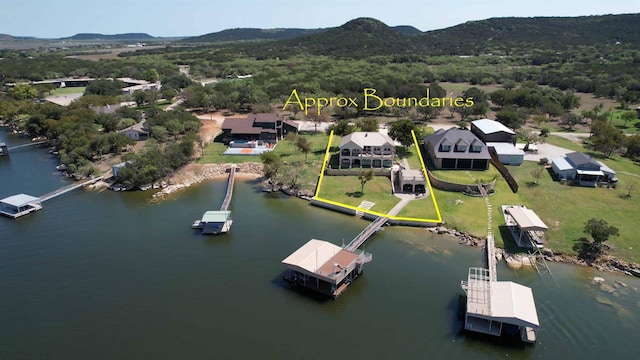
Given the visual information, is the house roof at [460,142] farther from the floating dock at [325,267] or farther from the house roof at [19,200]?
the house roof at [19,200]

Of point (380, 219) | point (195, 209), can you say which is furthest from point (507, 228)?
point (195, 209)

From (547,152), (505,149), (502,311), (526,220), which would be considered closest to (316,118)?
(505,149)

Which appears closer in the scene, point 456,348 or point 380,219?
point 456,348

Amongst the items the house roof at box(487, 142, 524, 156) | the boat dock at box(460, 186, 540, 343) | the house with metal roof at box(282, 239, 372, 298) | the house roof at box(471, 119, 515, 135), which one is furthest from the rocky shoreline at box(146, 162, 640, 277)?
the house roof at box(471, 119, 515, 135)

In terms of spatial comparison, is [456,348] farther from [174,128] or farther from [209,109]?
[209,109]

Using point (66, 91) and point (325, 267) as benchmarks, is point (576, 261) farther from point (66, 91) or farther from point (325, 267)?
point (66, 91)

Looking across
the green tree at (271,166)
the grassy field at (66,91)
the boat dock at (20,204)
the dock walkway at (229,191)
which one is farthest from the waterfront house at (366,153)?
the grassy field at (66,91)
